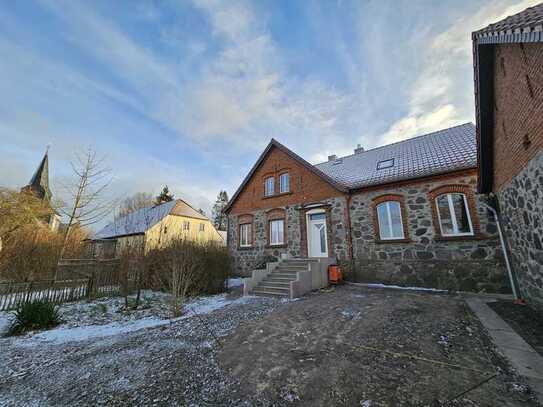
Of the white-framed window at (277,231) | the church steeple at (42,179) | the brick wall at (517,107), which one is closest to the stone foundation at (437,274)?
the brick wall at (517,107)

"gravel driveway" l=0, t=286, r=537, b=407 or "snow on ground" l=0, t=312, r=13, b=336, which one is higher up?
"gravel driveway" l=0, t=286, r=537, b=407

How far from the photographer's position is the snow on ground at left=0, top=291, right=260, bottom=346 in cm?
507

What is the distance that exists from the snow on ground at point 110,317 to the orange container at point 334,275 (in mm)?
3545

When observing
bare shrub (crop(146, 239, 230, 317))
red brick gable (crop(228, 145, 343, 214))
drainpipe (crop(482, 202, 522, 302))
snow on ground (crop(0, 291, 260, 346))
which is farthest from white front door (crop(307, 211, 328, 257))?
drainpipe (crop(482, 202, 522, 302))

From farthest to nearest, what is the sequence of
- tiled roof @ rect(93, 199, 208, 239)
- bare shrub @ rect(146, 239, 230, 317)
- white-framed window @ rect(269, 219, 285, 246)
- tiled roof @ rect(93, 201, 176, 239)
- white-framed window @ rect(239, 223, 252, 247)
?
tiled roof @ rect(93, 199, 208, 239)
tiled roof @ rect(93, 201, 176, 239)
white-framed window @ rect(239, 223, 252, 247)
white-framed window @ rect(269, 219, 285, 246)
bare shrub @ rect(146, 239, 230, 317)

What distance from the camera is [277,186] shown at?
13.6 meters

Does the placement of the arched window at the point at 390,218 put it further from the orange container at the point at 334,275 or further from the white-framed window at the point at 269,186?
the white-framed window at the point at 269,186

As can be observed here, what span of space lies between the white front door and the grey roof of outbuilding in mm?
2160

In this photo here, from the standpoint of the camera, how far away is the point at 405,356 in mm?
3484

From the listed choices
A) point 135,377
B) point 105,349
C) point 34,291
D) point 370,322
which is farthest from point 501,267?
point 34,291

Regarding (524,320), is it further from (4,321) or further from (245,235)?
(4,321)

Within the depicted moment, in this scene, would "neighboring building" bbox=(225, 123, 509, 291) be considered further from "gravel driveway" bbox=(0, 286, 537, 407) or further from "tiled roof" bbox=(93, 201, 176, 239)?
"tiled roof" bbox=(93, 201, 176, 239)

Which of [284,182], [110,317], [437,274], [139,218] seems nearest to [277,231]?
[284,182]

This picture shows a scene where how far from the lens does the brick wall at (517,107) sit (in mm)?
4371
